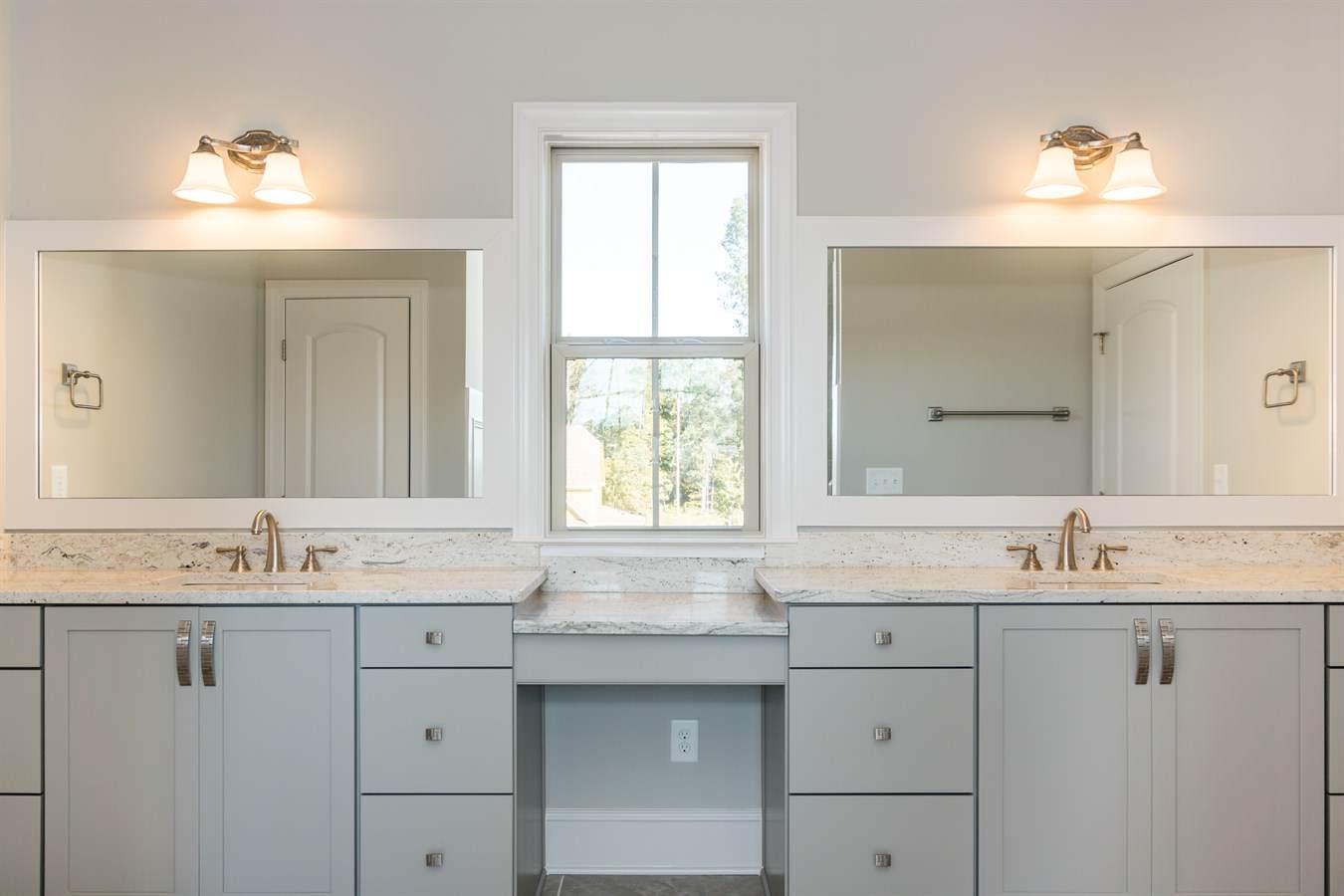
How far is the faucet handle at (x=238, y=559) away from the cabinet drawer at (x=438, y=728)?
0.64 meters

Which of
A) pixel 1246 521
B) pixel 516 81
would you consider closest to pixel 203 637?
pixel 516 81

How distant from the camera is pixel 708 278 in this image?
93.1 inches

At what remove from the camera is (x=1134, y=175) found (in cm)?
213

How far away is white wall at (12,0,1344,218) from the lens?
2.25m

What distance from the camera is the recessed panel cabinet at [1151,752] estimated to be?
5.97 feet

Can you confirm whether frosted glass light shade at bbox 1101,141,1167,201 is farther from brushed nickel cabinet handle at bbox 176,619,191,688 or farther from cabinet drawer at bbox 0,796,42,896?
cabinet drawer at bbox 0,796,42,896

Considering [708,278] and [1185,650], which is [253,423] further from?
[1185,650]

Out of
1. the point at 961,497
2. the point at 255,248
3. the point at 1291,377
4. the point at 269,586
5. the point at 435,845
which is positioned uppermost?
the point at 255,248

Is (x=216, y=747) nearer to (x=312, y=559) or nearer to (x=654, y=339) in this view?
(x=312, y=559)

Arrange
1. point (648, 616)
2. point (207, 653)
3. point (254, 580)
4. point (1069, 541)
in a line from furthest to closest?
point (1069, 541)
point (254, 580)
point (648, 616)
point (207, 653)

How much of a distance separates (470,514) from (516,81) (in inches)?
47.5

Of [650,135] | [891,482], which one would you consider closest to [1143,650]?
[891,482]

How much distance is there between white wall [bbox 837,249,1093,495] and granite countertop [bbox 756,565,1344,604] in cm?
28

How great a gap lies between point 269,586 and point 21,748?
0.60 m
